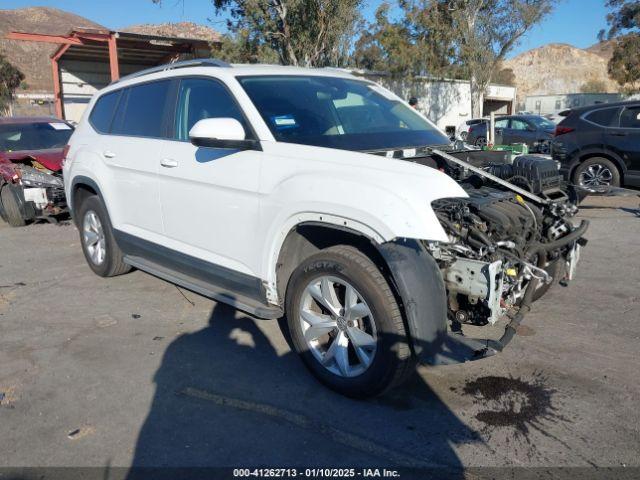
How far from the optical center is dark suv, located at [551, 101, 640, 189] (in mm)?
9578

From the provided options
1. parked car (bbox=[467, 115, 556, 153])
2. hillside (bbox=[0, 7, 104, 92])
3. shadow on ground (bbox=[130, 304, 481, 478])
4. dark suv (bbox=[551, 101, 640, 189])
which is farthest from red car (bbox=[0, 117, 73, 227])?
hillside (bbox=[0, 7, 104, 92])

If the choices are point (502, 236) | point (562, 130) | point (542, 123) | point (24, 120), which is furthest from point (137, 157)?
point (542, 123)

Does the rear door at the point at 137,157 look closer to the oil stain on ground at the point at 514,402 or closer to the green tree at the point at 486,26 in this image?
the oil stain on ground at the point at 514,402

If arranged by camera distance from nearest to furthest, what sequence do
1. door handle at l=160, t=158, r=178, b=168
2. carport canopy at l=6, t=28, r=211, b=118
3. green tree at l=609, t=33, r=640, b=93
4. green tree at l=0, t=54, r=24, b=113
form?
door handle at l=160, t=158, r=178, b=168 → carport canopy at l=6, t=28, r=211, b=118 → green tree at l=609, t=33, r=640, b=93 → green tree at l=0, t=54, r=24, b=113

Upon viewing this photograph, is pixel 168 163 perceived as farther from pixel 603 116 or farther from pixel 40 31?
pixel 40 31

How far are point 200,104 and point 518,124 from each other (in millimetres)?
16817

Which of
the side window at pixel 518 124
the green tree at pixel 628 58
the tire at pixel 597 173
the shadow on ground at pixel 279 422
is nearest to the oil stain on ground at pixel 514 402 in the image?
the shadow on ground at pixel 279 422

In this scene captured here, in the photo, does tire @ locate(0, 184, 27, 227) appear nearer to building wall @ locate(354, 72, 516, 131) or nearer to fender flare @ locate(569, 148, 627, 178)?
fender flare @ locate(569, 148, 627, 178)

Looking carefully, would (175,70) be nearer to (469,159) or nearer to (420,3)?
(469,159)

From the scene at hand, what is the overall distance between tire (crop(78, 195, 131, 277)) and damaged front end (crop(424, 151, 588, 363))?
3.28 metres

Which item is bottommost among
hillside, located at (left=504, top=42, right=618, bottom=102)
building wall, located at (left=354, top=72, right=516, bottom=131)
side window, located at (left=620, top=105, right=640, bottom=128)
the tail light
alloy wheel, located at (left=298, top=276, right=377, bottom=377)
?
alloy wheel, located at (left=298, top=276, right=377, bottom=377)

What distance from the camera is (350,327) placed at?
10.7ft

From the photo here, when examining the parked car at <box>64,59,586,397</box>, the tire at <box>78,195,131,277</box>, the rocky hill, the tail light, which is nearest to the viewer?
the parked car at <box>64,59,586,397</box>

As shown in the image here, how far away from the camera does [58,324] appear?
185 inches
